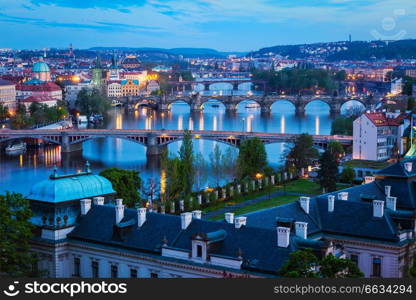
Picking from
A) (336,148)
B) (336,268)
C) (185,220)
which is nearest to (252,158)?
(336,148)

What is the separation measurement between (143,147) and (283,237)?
130ft

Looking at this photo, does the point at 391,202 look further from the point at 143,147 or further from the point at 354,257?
the point at 143,147

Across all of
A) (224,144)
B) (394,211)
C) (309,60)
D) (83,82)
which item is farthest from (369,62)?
(394,211)

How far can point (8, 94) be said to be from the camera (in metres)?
77.4

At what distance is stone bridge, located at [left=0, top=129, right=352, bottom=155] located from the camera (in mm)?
46294

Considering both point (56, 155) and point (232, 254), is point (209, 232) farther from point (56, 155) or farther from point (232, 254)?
point (56, 155)

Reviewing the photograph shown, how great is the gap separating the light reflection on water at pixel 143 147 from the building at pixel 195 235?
1802 centimetres

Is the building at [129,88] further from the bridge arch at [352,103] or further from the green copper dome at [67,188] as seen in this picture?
the green copper dome at [67,188]

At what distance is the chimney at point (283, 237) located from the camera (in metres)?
14.2

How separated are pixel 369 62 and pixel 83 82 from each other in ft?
173

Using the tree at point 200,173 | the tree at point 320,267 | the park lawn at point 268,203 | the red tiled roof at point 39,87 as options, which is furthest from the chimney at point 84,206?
the red tiled roof at point 39,87

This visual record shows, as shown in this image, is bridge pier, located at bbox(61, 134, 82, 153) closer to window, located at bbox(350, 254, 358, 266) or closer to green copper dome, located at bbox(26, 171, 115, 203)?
green copper dome, located at bbox(26, 171, 115, 203)

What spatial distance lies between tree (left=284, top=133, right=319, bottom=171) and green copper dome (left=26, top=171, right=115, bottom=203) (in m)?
20.7

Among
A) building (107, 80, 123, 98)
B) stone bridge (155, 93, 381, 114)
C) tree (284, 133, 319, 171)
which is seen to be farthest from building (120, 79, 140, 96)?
tree (284, 133, 319, 171)
